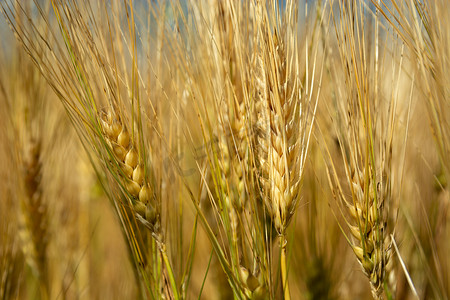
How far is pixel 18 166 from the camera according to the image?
99 cm

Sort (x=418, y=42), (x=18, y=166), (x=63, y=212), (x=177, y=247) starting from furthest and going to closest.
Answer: (x=63, y=212) < (x=18, y=166) < (x=177, y=247) < (x=418, y=42)

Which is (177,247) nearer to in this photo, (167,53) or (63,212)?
(167,53)

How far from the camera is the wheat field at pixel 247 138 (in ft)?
2.06

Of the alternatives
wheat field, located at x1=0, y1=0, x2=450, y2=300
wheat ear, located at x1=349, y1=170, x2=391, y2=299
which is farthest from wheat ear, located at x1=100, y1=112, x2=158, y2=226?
wheat ear, located at x1=349, y1=170, x2=391, y2=299

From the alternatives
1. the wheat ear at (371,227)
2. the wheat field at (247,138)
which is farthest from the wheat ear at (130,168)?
the wheat ear at (371,227)

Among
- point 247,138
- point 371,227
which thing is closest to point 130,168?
point 247,138

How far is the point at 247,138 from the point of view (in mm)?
590

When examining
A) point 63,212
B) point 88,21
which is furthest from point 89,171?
point 88,21

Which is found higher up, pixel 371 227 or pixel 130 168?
pixel 130 168

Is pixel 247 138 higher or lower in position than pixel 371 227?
higher

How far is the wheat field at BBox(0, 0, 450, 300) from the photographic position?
63 cm

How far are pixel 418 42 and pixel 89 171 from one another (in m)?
1.18

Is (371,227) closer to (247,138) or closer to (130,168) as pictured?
(247,138)

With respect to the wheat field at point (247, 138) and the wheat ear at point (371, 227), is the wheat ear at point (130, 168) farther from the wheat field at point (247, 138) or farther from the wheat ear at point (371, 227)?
the wheat ear at point (371, 227)
